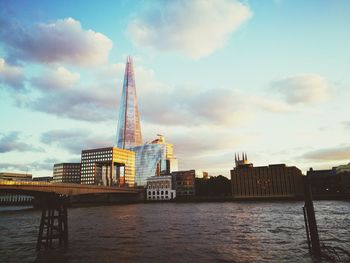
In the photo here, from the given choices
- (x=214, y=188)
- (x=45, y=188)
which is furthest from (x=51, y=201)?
(x=214, y=188)

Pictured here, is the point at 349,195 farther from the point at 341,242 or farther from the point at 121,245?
the point at 121,245

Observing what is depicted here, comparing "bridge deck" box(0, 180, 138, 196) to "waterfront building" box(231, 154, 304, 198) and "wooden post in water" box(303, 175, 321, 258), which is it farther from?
"wooden post in water" box(303, 175, 321, 258)

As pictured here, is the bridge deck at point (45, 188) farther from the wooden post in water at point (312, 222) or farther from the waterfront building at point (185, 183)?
the wooden post in water at point (312, 222)

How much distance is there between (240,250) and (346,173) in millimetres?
183851

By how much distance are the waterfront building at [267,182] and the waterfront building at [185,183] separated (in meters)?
24.6

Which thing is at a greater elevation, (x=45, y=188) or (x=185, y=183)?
(x=185, y=183)

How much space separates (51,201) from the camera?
2998 cm

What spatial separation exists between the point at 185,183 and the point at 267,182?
1958 inches

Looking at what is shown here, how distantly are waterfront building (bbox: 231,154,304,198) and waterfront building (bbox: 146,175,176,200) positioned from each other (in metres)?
38.7

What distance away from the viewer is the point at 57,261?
72.9 feet

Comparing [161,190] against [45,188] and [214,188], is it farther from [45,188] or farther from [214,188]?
[45,188]

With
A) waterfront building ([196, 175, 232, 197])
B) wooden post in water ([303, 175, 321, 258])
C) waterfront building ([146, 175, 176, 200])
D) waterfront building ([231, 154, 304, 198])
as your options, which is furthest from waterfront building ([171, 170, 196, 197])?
wooden post in water ([303, 175, 321, 258])

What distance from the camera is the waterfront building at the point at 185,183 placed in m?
180

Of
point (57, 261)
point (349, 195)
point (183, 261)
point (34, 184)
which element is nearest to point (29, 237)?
point (57, 261)
